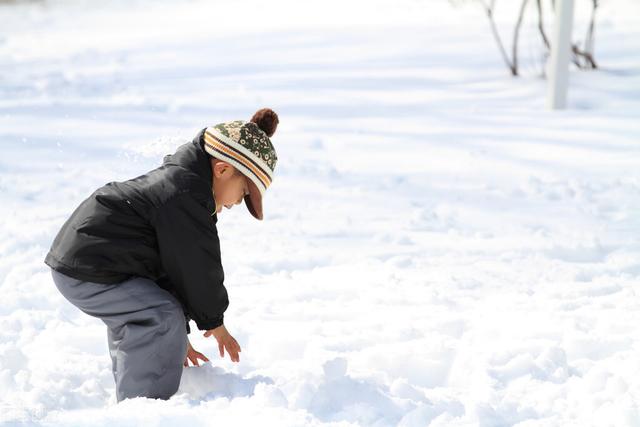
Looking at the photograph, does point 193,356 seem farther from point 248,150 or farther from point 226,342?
point 248,150

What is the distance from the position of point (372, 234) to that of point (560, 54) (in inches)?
108

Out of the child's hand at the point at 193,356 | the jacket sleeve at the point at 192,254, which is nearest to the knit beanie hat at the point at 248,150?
the jacket sleeve at the point at 192,254

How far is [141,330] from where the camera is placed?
227cm

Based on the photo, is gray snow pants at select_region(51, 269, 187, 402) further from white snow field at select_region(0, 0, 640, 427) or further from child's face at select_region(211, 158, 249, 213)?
child's face at select_region(211, 158, 249, 213)

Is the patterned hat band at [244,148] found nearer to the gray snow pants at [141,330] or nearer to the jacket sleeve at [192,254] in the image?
the jacket sleeve at [192,254]

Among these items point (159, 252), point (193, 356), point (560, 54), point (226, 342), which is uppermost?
point (159, 252)

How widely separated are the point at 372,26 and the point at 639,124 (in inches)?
204

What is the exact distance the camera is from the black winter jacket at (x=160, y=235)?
219 centimetres

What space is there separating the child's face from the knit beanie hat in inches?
1.1

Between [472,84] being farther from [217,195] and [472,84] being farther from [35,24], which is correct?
[35,24]

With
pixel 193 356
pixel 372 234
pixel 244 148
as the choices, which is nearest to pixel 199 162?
pixel 244 148

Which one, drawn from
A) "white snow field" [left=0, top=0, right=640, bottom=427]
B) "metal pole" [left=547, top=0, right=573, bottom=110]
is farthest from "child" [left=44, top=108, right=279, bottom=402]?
"metal pole" [left=547, top=0, right=573, bottom=110]

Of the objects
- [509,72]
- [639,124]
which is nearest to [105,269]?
[639,124]

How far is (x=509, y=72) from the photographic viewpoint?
7.37 meters
